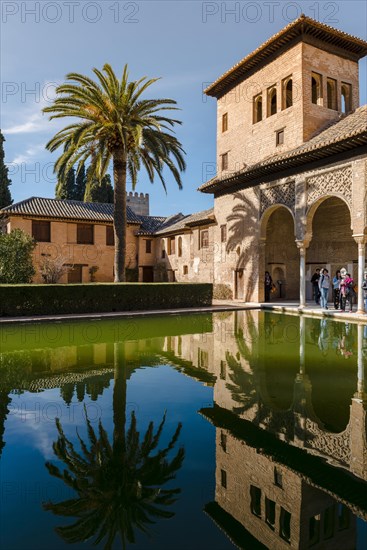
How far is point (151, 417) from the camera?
429 centimetres

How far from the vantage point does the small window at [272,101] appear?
62.8 ft

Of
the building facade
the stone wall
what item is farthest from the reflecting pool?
the stone wall

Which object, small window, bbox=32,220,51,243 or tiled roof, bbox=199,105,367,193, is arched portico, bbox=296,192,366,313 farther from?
small window, bbox=32,220,51,243

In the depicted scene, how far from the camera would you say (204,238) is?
79.5ft

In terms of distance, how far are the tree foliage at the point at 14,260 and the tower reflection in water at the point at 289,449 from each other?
14.0m

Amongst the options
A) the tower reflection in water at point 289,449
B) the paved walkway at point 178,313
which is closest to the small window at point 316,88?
the paved walkway at point 178,313

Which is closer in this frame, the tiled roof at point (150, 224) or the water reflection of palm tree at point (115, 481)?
the water reflection of palm tree at point (115, 481)

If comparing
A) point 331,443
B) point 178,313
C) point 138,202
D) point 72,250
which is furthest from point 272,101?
point 138,202

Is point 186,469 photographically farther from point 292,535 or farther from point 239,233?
point 239,233

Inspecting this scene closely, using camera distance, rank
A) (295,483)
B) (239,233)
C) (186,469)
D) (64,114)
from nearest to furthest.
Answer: (295,483) < (186,469) < (64,114) < (239,233)

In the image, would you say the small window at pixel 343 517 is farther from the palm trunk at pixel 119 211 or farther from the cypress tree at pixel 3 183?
the cypress tree at pixel 3 183

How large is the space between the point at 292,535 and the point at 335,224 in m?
19.7

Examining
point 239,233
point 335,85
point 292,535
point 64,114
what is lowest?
point 292,535

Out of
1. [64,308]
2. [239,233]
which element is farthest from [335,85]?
[64,308]
